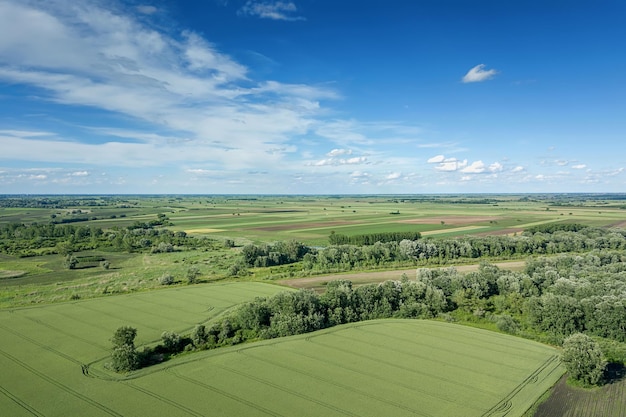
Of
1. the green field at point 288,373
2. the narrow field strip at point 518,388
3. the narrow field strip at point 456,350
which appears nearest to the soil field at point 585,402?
the green field at point 288,373

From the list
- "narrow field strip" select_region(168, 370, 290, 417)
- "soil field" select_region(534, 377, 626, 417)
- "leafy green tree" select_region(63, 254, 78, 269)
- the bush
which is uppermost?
"leafy green tree" select_region(63, 254, 78, 269)

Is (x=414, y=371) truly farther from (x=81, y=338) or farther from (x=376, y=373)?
(x=81, y=338)

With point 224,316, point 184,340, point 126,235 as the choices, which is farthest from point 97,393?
point 126,235

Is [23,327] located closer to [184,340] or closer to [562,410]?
[184,340]

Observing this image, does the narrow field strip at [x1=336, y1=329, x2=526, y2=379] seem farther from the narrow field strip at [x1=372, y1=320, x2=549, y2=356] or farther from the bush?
the bush

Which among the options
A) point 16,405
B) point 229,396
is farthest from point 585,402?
point 16,405

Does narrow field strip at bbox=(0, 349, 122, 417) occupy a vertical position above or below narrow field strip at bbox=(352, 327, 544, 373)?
above

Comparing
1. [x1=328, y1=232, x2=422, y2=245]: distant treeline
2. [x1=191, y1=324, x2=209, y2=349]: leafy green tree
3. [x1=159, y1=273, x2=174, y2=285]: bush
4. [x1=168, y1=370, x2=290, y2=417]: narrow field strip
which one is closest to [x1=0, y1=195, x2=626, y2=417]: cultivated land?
[x1=168, y1=370, x2=290, y2=417]: narrow field strip
